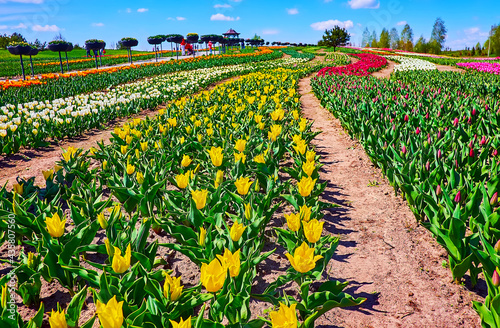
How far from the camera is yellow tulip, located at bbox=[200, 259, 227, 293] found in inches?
60.7

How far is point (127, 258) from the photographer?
5.66ft

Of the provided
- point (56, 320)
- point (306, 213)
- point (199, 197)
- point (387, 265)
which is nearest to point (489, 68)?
point (387, 265)

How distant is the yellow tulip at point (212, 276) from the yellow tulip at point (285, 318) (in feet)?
1.00

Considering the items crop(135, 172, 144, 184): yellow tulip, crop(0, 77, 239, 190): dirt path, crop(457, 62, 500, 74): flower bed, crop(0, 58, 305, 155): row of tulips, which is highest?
crop(457, 62, 500, 74): flower bed

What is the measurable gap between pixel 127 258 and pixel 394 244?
2399 mm

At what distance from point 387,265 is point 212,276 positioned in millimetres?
1791

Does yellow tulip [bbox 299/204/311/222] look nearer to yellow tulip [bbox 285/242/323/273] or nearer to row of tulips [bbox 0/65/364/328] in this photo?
row of tulips [bbox 0/65/364/328]

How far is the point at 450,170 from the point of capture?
124 inches

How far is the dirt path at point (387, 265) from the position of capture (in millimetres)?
2145

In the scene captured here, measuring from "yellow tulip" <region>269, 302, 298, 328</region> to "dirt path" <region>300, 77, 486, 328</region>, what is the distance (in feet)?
2.86

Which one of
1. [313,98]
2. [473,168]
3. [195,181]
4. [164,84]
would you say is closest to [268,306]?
[195,181]

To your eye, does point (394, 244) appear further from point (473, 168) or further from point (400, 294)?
point (473, 168)

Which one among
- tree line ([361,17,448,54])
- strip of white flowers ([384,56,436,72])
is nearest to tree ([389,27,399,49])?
tree line ([361,17,448,54])

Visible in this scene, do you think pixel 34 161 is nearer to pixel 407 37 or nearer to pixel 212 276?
pixel 212 276
